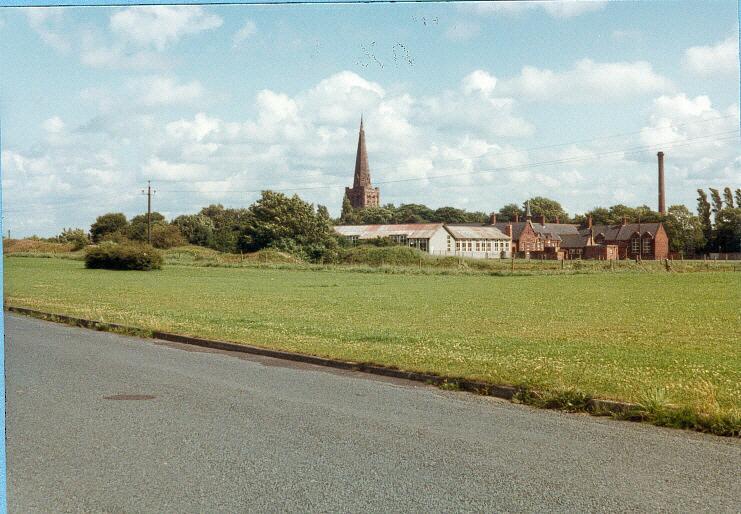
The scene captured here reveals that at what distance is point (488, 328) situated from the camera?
731 inches

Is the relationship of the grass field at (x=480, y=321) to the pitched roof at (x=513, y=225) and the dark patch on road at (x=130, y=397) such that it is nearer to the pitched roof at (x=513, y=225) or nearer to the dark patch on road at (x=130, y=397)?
the dark patch on road at (x=130, y=397)

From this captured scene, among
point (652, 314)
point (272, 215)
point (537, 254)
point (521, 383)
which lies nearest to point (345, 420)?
point (521, 383)

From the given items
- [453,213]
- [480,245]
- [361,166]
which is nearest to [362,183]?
[361,166]

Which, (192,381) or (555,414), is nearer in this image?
(555,414)

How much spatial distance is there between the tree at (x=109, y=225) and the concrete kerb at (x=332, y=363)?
3770mm

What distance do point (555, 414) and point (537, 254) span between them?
37.3 m

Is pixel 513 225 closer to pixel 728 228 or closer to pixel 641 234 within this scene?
pixel 641 234

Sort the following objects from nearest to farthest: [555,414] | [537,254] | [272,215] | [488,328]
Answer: [555,414] → [488,328] → [537,254] → [272,215]

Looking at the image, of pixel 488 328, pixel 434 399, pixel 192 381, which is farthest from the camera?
pixel 488 328

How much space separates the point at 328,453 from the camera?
5.84m

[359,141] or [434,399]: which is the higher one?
[359,141]

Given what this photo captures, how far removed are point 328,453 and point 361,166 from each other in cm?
223

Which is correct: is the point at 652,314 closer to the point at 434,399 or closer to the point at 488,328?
the point at 488,328

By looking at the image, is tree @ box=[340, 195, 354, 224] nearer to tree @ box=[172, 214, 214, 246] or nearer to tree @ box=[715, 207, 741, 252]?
tree @ box=[715, 207, 741, 252]
